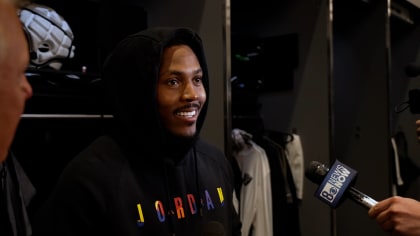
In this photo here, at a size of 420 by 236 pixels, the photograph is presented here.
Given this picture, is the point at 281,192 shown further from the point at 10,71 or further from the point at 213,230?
the point at 10,71

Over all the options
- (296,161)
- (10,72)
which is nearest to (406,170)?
(296,161)

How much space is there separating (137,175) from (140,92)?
237 millimetres

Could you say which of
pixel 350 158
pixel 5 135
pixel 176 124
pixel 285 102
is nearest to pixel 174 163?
pixel 176 124

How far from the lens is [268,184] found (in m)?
2.22

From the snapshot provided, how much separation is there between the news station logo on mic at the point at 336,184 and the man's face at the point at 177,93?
0.42 metres

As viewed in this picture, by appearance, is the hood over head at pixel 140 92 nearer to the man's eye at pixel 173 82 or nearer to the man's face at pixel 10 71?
the man's eye at pixel 173 82

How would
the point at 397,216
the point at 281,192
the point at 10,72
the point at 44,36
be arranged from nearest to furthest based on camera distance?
the point at 10,72 < the point at 397,216 < the point at 44,36 < the point at 281,192

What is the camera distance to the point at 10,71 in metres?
0.47

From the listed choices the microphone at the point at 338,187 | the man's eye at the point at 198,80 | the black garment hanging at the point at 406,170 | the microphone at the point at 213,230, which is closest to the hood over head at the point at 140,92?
the man's eye at the point at 198,80

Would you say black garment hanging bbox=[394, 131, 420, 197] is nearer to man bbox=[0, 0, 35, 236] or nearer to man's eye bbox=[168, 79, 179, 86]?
man's eye bbox=[168, 79, 179, 86]

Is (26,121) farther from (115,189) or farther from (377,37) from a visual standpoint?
(377,37)

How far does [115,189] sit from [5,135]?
66cm

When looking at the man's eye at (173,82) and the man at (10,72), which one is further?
the man's eye at (173,82)

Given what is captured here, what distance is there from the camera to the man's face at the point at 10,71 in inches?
18.1
